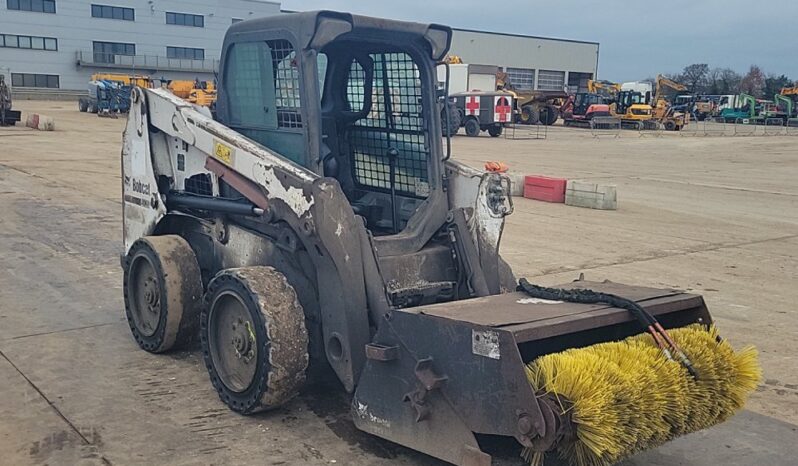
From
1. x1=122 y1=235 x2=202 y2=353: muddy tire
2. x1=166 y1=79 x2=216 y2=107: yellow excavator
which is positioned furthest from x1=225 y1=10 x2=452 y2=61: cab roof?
x1=166 y1=79 x2=216 y2=107: yellow excavator

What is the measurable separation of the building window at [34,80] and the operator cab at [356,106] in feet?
217

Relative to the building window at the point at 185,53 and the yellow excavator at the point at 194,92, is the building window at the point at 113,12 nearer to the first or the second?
the building window at the point at 185,53

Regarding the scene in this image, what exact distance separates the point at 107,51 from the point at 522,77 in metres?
38.3

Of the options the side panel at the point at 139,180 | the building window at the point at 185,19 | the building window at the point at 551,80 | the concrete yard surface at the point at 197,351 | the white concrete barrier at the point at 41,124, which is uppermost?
the building window at the point at 185,19

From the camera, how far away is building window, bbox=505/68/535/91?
256ft

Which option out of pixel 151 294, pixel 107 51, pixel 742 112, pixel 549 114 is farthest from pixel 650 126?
pixel 151 294

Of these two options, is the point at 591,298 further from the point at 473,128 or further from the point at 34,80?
the point at 34,80

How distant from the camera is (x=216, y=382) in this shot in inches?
195

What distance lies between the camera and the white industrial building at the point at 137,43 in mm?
64375

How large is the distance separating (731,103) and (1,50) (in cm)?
5661

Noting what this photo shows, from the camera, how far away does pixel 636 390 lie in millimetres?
3543

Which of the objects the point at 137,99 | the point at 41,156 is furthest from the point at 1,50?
the point at 137,99

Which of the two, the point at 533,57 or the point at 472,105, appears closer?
the point at 472,105

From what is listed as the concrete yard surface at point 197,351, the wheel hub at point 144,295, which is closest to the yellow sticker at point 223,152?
the wheel hub at point 144,295
